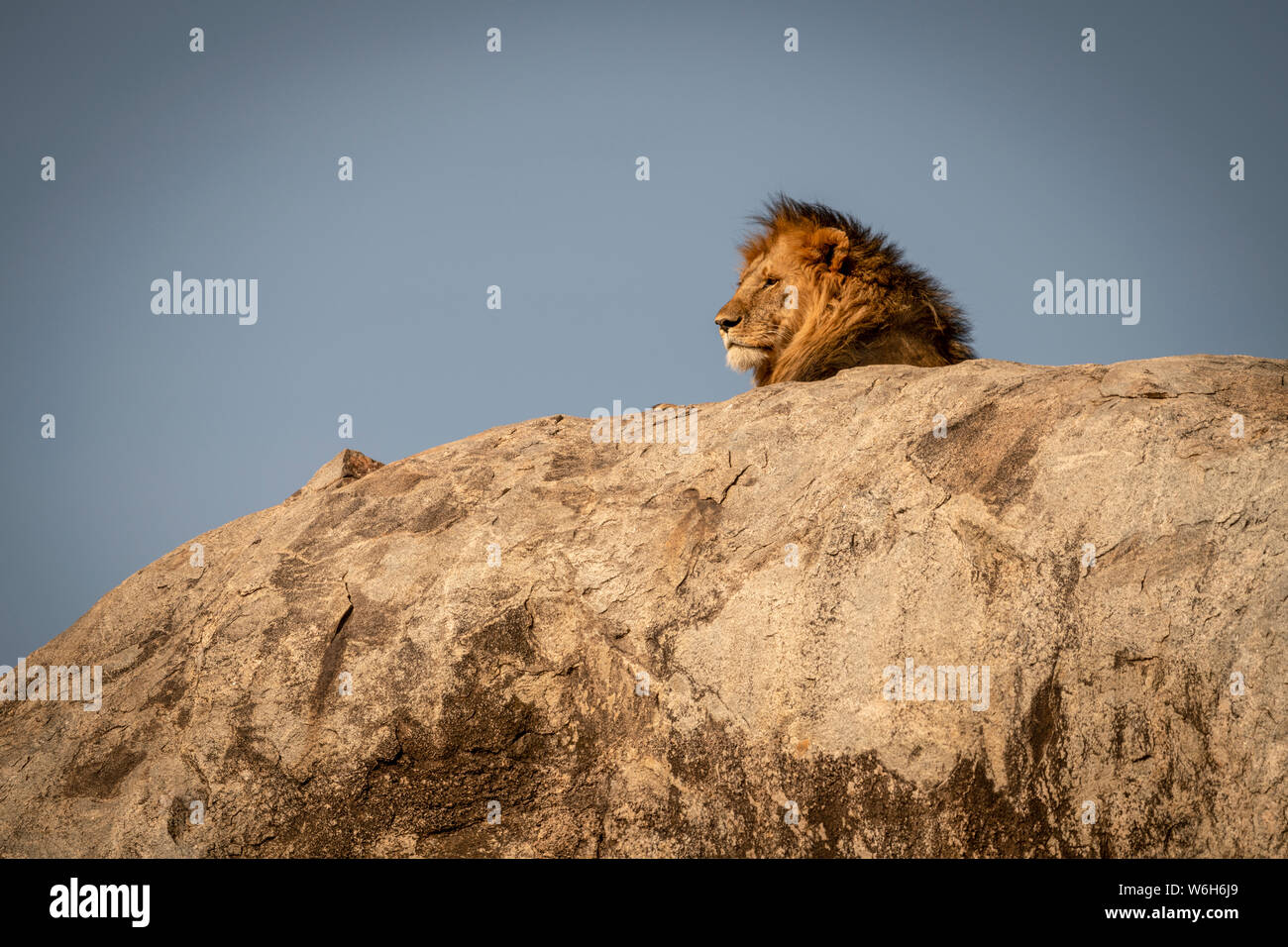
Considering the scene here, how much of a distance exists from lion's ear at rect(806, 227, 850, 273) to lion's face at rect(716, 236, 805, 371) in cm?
18

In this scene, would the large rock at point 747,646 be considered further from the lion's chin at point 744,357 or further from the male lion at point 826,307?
the lion's chin at point 744,357

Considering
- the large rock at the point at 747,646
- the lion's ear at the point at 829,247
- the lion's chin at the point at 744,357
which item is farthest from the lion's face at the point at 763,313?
the large rock at the point at 747,646

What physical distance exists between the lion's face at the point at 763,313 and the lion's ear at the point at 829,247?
0.18 metres

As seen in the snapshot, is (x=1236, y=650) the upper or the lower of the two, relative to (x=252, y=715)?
upper

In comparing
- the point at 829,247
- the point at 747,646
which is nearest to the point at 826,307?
the point at 829,247

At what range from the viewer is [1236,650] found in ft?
14.5

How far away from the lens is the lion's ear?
887 cm

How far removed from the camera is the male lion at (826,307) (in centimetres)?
825

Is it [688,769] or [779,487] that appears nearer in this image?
[688,769]

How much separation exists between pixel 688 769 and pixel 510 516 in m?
1.94

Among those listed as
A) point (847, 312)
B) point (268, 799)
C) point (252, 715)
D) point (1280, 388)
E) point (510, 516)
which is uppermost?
point (847, 312)

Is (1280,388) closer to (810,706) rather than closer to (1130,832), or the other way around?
(1130,832)
